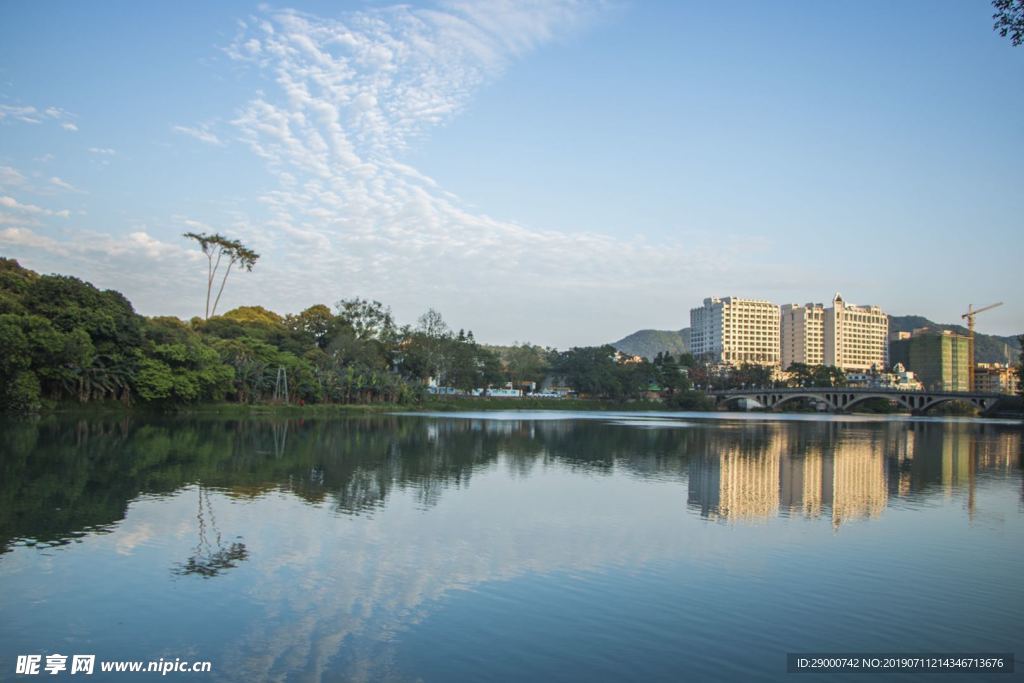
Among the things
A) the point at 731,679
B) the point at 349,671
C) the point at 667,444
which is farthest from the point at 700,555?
the point at 667,444

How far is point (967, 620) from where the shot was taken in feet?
33.6

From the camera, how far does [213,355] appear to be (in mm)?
55938

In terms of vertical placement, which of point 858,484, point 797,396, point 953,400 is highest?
point 953,400

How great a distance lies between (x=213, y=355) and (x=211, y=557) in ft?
154

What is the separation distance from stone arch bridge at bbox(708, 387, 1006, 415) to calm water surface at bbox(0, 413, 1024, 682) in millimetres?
88134

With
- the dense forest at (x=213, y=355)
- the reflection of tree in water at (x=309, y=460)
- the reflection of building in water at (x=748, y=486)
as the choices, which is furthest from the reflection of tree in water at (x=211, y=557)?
the dense forest at (x=213, y=355)

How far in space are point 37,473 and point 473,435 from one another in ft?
89.4

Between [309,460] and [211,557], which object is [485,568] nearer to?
[211,557]

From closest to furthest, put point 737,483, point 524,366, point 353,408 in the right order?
A: 1. point 737,483
2. point 353,408
3. point 524,366

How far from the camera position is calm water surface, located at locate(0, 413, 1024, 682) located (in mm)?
8641

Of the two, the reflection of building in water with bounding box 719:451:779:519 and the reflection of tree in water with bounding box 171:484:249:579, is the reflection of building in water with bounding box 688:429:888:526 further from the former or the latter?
the reflection of tree in water with bounding box 171:484:249:579

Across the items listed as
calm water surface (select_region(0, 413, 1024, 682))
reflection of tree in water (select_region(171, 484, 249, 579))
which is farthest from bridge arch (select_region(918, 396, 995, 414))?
reflection of tree in water (select_region(171, 484, 249, 579))

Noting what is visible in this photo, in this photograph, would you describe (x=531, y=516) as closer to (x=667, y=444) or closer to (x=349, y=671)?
(x=349, y=671)

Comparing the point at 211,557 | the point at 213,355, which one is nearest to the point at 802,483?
the point at 211,557
